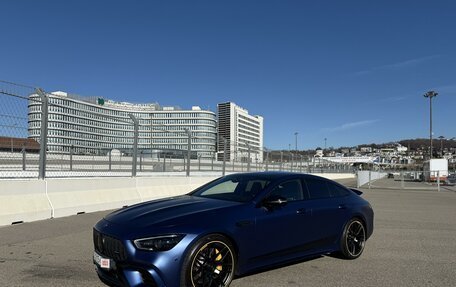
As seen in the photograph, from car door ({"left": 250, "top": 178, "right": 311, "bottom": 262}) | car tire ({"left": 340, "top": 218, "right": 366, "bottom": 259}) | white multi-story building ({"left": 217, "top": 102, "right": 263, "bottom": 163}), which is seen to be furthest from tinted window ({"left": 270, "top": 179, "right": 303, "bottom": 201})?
white multi-story building ({"left": 217, "top": 102, "right": 263, "bottom": 163})

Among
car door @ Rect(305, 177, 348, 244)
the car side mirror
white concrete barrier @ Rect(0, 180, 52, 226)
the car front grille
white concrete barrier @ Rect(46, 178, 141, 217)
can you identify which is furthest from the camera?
white concrete barrier @ Rect(46, 178, 141, 217)

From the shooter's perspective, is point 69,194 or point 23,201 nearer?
point 23,201

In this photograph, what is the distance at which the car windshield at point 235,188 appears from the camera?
581cm

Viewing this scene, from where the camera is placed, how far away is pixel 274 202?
5.53m

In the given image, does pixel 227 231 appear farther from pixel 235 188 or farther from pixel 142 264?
pixel 235 188

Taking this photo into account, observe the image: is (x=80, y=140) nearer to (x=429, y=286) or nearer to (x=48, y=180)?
(x=48, y=180)

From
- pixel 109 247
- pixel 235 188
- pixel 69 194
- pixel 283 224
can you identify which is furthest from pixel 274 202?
pixel 69 194

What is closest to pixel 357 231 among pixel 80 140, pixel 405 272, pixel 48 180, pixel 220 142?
pixel 405 272

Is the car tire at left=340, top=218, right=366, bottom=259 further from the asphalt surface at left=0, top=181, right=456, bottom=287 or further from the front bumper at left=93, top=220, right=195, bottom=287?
the front bumper at left=93, top=220, right=195, bottom=287

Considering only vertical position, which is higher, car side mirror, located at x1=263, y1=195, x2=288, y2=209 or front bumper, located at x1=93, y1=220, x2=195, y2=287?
car side mirror, located at x1=263, y1=195, x2=288, y2=209

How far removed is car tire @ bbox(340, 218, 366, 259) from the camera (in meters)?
6.68

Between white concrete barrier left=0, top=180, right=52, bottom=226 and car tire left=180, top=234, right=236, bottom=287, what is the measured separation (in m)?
5.93

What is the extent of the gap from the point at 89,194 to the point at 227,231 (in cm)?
736

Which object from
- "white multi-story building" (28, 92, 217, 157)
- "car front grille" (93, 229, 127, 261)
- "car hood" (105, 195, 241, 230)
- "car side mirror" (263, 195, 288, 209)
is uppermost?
"white multi-story building" (28, 92, 217, 157)
